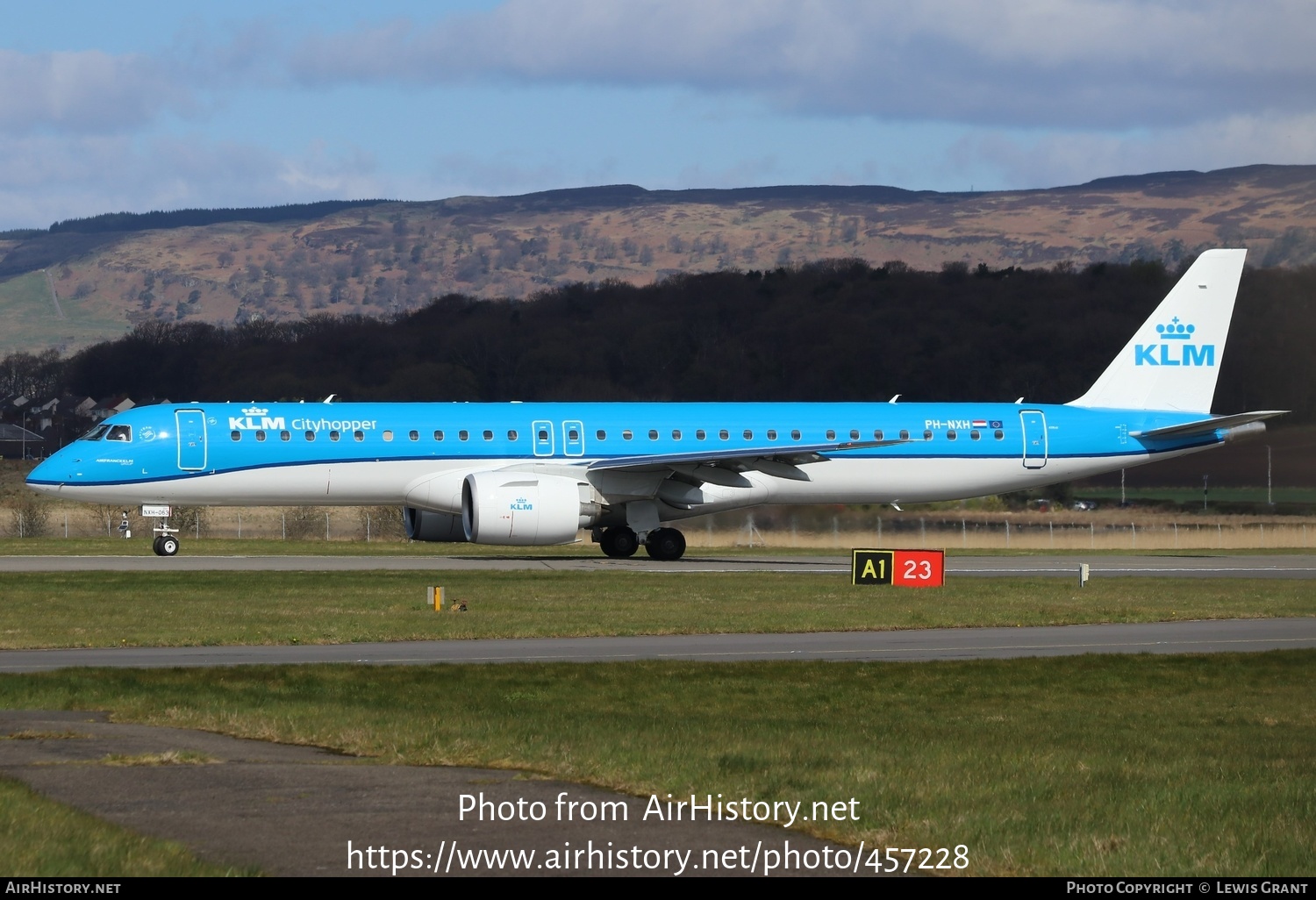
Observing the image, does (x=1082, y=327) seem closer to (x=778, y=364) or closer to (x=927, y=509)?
(x=778, y=364)

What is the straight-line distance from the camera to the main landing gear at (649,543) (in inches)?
1640

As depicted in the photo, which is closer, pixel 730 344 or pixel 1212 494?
pixel 1212 494

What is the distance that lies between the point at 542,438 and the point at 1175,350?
18.9 metres

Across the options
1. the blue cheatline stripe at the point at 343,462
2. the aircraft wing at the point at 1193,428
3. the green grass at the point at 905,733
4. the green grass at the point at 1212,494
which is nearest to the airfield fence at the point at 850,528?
the green grass at the point at 1212,494

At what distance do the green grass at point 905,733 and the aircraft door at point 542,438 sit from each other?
21.2 m

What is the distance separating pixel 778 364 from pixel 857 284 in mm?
18075

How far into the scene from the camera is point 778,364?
3819 inches

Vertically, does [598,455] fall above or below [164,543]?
above

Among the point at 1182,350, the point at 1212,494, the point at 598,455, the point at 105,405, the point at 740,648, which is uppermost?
the point at 105,405

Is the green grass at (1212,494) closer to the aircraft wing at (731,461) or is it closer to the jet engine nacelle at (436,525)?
the aircraft wing at (731,461)

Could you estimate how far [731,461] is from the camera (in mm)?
39750

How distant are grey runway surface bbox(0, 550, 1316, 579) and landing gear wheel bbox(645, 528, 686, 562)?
0.42 metres

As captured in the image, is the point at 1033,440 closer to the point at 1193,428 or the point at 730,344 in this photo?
the point at 1193,428

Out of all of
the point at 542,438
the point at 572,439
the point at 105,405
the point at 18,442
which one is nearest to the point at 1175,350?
the point at 572,439
